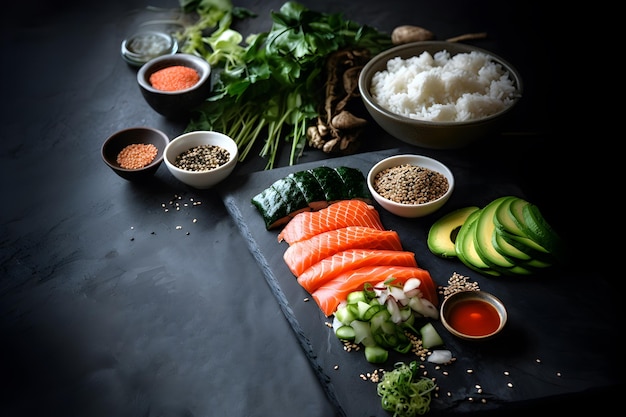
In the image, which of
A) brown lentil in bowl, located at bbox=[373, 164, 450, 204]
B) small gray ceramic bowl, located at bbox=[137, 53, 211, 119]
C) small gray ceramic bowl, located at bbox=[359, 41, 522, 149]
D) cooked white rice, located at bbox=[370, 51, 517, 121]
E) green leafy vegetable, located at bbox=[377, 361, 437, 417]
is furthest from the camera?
small gray ceramic bowl, located at bbox=[137, 53, 211, 119]

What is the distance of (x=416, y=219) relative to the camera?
3.96m

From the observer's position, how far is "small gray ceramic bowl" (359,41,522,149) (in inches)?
163

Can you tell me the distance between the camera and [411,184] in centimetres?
395

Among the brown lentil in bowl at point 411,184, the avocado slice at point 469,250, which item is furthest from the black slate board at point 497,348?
the brown lentil in bowl at point 411,184

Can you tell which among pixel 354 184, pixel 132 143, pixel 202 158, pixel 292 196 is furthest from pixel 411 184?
pixel 132 143

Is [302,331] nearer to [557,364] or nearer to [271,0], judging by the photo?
[557,364]

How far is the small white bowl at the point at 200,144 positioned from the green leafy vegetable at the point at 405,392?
1778 millimetres

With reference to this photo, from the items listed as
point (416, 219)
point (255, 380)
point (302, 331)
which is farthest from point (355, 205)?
point (255, 380)

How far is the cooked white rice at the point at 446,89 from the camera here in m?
4.23

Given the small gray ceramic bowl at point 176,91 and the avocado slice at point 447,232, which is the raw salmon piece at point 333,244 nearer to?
the avocado slice at point 447,232

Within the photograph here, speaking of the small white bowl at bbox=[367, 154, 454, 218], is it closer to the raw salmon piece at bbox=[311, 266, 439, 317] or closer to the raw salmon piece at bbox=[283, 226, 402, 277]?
the raw salmon piece at bbox=[283, 226, 402, 277]

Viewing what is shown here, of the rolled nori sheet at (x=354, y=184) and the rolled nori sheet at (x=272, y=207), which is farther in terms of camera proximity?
the rolled nori sheet at (x=354, y=184)

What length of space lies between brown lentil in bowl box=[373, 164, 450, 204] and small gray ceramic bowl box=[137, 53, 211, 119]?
4.93ft

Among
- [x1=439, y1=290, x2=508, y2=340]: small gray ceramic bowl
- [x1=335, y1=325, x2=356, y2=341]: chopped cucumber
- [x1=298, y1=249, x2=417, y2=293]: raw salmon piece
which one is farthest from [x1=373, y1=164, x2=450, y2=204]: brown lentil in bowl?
[x1=335, y1=325, x2=356, y2=341]: chopped cucumber
